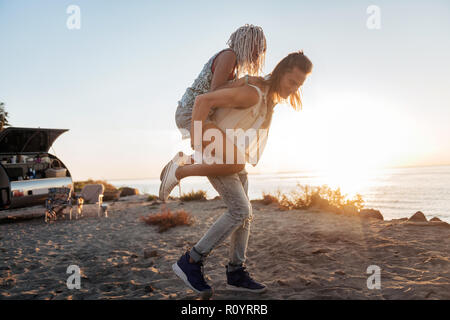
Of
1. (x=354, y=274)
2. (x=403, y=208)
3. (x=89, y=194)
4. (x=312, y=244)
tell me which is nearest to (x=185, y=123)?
(x=354, y=274)

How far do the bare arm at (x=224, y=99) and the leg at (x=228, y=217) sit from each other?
0.56 metres

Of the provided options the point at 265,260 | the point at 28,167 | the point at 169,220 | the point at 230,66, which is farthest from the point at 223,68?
the point at 28,167

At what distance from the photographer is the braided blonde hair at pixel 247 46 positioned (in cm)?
220

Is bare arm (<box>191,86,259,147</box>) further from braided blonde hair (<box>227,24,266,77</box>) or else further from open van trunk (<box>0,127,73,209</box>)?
open van trunk (<box>0,127,73,209</box>)

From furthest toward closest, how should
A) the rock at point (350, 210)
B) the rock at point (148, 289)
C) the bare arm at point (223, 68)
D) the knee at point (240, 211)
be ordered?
the rock at point (350, 210) < the rock at point (148, 289) < the knee at point (240, 211) < the bare arm at point (223, 68)

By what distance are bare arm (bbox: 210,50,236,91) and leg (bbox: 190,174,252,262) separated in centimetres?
72

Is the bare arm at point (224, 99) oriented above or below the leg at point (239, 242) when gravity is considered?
above

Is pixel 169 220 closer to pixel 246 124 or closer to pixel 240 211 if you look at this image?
pixel 240 211

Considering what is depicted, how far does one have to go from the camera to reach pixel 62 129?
9344 mm

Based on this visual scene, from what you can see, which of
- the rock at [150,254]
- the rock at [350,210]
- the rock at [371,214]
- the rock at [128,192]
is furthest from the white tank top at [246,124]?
the rock at [128,192]

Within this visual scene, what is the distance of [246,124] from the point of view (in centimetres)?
221

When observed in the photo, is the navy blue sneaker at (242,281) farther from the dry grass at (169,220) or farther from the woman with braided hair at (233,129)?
the dry grass at (169,220)

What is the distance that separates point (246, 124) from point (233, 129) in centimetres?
11
